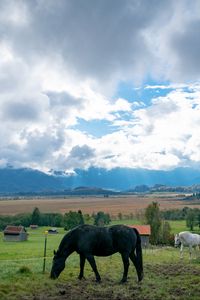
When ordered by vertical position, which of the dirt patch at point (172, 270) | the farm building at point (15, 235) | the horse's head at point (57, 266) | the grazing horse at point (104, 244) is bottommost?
the farm building at point (15, 235)

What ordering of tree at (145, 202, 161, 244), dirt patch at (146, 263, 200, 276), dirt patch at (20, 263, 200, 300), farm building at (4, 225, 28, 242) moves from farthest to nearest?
farm building at (4, 225, 28, 242) → tree at (145, 202, 161, 244) → dirt patch at (146, 263, 200, 276) → dirt patch at (20, 263, 200, 300)

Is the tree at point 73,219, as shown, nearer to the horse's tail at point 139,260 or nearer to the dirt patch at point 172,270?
the dirt patch at point 172,270

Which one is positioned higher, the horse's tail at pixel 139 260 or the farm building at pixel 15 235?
the horse's tail at pixel 139 260

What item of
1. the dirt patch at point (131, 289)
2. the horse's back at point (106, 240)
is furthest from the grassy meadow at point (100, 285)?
the horse's back at point (106, 240)

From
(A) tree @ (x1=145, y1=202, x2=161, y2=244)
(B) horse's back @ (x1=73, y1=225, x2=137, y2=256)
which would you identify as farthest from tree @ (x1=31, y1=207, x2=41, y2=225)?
(B) horse's back @ (x1=73, y1=225, x2=137, y2=256)

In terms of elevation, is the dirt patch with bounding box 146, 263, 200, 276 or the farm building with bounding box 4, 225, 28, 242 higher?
the dirt patch with bounding box 146, 263, 200, 276

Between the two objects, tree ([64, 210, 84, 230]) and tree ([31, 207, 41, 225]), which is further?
tree ([31, 207, 41, 225])

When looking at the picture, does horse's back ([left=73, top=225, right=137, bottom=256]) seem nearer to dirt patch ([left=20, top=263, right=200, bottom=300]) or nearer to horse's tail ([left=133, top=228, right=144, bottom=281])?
horse's tail ([left=133, top=228, right=144, bottom=281])

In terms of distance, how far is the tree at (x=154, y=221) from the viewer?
73988 millimetres

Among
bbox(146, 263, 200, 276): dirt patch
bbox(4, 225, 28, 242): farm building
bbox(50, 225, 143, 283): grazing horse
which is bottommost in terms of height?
bbox(4, 225, 28, 242): farm building

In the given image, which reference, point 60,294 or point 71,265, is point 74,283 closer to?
point 60,294

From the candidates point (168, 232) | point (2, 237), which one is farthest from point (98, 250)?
point (2, 237)

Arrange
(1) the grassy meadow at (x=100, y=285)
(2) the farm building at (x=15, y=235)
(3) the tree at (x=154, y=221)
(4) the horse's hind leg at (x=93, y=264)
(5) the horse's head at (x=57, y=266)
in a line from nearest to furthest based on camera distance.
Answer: (1) the grassy meadow at (x=100, y=285) → (4) the horse's hind leg at (x=93, y=264) → (5) the horse's head at (x=57, y=266) → (3) the tree at (x=154, y=221) → (2) the farm building at (x=15, y=235)

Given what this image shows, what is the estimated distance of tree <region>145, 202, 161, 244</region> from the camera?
74.0 metres
